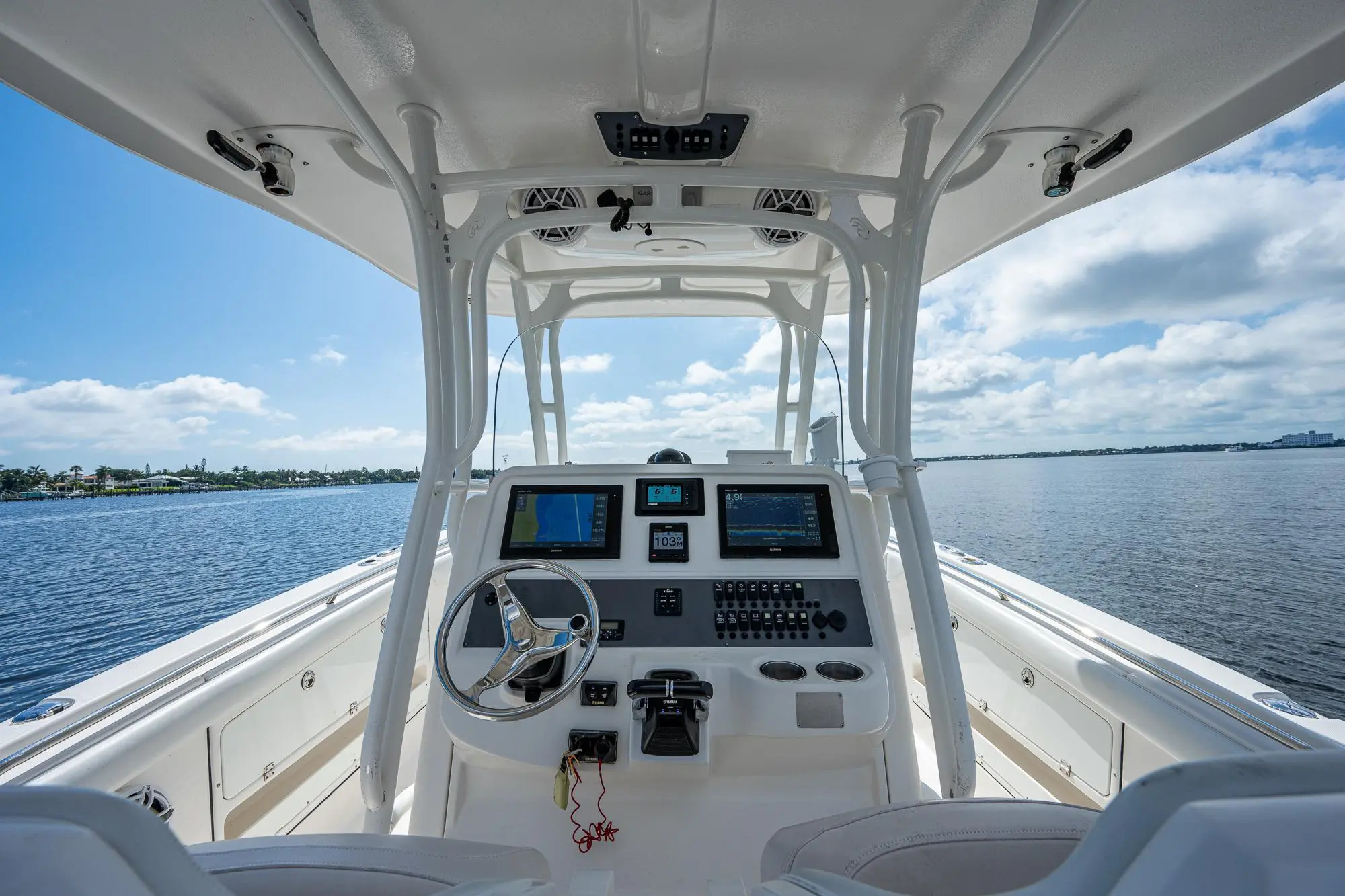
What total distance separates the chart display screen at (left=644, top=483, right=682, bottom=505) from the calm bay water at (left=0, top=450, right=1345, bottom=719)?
0.88 m

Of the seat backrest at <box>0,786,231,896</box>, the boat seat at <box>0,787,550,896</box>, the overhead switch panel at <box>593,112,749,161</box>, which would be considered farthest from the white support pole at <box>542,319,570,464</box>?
the seat backrest at <box>0,786,231,896</box>

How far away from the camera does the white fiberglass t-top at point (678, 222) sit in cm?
132

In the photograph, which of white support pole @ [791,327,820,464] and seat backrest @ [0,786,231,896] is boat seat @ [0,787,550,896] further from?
white support pole @ [791,327,820,464]

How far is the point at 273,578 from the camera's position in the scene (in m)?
12.6

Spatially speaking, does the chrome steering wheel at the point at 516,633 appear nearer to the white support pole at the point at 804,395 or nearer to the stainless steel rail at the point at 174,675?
the stainless steel rail at the point at 174,675

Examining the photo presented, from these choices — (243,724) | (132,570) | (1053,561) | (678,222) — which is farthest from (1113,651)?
(132,570)

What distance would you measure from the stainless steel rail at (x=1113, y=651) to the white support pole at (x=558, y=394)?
7.09 ft

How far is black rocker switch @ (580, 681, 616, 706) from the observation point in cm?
149

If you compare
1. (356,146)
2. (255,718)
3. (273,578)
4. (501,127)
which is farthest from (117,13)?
(273,578)

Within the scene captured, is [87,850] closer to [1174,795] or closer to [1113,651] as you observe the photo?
[1174,795]

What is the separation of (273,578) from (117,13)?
1426 cm

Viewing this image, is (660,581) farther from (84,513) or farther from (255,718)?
(84,513)

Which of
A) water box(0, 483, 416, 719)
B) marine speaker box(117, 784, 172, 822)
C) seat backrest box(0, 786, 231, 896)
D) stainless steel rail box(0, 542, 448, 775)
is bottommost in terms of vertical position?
water box(0, 483, 416, 719)

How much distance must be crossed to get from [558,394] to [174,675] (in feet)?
6.85
